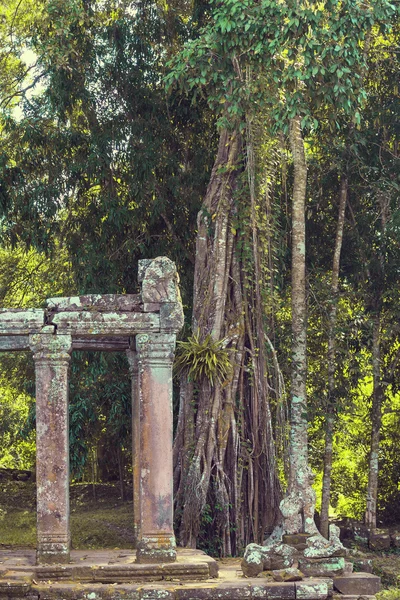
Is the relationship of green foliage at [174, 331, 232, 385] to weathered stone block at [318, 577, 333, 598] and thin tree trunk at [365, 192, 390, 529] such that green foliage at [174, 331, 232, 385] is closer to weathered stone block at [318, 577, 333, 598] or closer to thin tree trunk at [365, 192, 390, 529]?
thin tree trunk at [365, 192, 390, 529]

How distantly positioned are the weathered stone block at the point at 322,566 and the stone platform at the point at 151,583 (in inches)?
5.7

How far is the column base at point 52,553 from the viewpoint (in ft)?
32.4

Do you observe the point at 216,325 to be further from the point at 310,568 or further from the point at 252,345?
the point at 310,568

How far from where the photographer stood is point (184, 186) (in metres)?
15.8

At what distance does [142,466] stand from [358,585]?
96.2 inches

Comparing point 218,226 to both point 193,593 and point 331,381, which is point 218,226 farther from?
point 193,593

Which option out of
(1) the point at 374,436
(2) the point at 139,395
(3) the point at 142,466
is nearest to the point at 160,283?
(2) the point at 139,395

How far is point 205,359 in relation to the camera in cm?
1328

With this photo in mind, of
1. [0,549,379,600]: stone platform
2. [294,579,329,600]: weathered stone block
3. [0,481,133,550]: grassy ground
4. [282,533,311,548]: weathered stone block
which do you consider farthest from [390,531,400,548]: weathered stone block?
[294,579,329,600]: weathered stone block

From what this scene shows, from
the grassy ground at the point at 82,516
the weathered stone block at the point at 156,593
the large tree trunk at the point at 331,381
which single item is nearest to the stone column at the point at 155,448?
the weathered stone block at the point at 156,593

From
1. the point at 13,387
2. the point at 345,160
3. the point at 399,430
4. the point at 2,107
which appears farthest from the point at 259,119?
the point at 13,387

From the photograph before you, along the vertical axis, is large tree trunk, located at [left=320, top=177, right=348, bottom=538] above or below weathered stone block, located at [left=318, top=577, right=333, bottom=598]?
above

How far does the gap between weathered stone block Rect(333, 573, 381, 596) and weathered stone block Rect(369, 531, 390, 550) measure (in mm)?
5462

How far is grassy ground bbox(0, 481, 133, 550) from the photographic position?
50.6 ft
